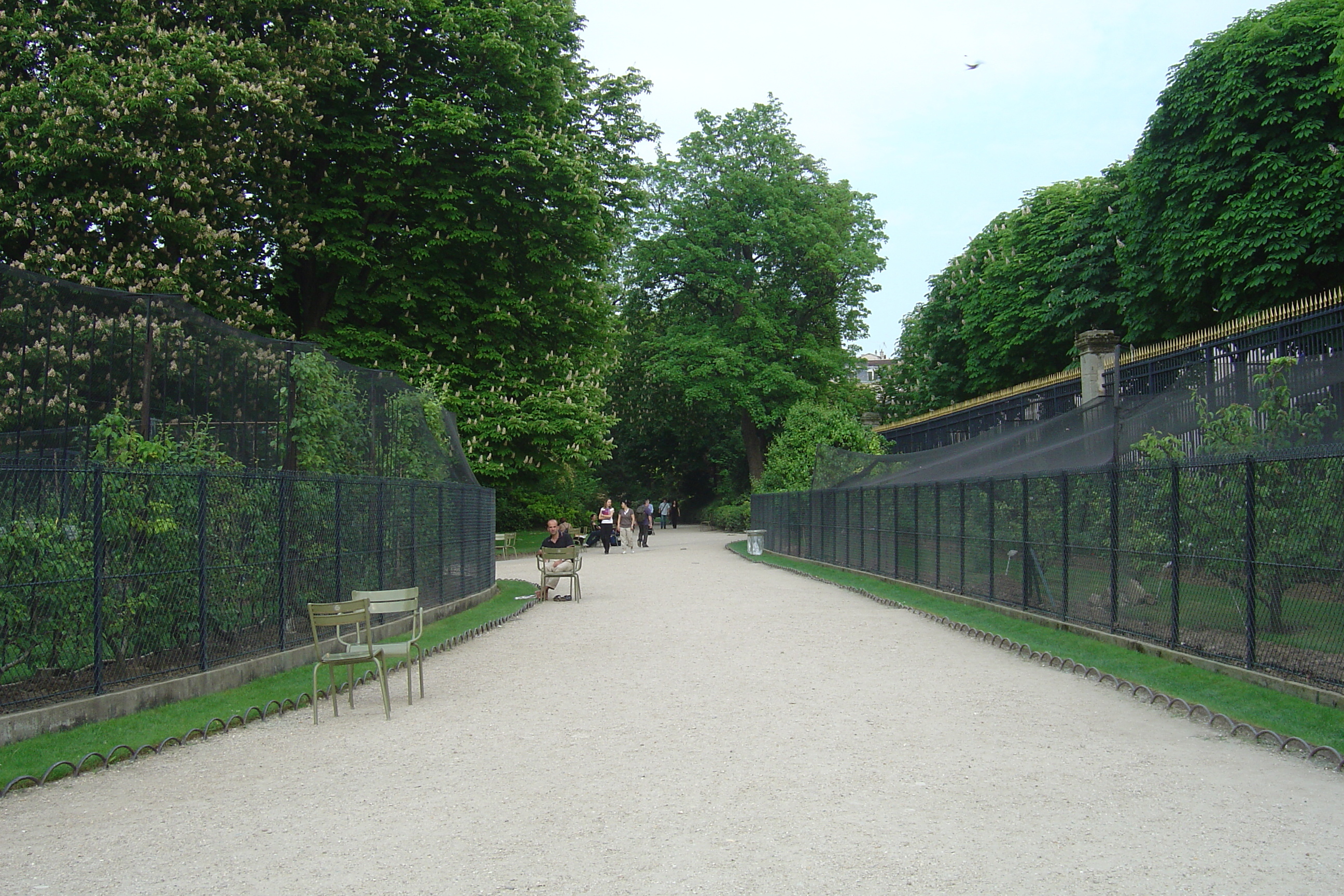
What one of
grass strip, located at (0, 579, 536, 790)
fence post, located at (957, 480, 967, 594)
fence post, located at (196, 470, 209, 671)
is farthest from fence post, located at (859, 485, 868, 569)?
fence post, located at (196, 470, 209, 671)

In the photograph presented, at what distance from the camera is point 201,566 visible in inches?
396

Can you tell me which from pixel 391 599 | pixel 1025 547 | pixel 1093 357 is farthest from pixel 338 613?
pixel 1093 357

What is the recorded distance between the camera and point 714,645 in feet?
43.7

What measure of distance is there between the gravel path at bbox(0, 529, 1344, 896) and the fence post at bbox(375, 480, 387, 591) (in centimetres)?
361

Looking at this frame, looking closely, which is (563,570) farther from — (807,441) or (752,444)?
(752,444)

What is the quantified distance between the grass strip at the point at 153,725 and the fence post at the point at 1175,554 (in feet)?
24.9

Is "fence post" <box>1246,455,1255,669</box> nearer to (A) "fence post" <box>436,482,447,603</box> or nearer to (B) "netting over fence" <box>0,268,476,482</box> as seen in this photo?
(B) "netting over fence" <box>0,268,476,482</box>

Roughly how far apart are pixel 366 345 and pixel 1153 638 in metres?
21.3

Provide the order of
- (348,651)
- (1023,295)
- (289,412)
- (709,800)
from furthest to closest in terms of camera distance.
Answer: (1023,295)
(289,412)
(348,651)
(709,800)

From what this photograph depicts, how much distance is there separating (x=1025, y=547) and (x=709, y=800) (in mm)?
9795

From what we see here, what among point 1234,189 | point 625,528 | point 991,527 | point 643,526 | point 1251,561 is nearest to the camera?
point 1251,561

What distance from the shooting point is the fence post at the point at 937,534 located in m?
18.4

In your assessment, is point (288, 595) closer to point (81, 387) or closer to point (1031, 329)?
point (81, 387)

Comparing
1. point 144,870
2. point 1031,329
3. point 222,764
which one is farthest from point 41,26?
point 1031,329
